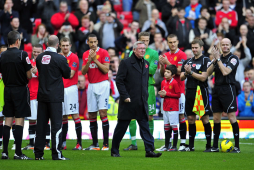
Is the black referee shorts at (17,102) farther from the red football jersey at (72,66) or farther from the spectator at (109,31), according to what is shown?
the spectator at (109,31)

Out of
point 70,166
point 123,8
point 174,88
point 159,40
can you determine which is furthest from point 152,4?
point 70,166

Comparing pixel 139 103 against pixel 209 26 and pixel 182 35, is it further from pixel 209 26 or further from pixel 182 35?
pixel 209 26

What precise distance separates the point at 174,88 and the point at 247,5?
1051cm

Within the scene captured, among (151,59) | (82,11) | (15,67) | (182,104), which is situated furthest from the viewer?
(82,11)

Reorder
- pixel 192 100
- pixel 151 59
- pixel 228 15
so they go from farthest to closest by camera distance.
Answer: pixel 228 15 → pixel 151 59 → pixel 192 100

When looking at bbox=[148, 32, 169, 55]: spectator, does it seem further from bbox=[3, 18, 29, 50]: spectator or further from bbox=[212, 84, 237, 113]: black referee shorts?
bbox=[212, 84, 237, 113]: black referee shorts

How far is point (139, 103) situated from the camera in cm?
895

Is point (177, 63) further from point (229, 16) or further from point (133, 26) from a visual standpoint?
point (229, 16)

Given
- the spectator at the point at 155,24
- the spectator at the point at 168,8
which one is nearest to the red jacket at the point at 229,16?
the spectator at the point at 168,8

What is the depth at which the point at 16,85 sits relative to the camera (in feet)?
28.8

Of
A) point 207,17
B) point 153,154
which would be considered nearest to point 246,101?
point 207,17

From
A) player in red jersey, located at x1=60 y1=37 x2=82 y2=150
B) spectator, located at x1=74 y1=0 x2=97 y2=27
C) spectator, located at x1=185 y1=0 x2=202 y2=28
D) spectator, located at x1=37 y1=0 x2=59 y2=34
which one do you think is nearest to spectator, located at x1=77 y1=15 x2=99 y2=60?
spectator, located at x1=74 y1=0 x2=97 y2=27

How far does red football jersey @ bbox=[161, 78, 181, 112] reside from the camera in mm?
10680

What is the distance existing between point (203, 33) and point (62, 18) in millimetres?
5788
